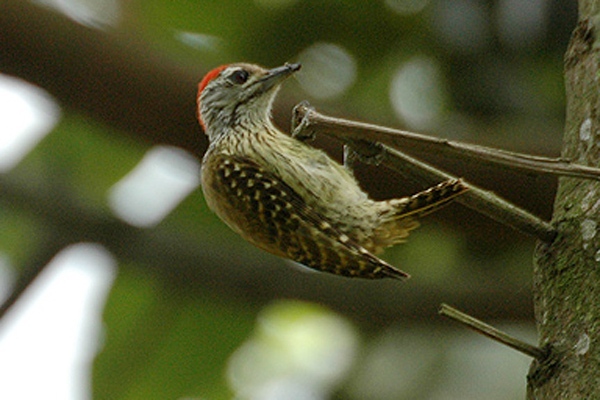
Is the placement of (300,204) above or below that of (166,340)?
above

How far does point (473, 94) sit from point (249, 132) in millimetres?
2623

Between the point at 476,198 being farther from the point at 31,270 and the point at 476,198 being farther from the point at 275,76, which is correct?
the point at 31,270

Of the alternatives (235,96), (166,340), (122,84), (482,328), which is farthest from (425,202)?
(166,340)

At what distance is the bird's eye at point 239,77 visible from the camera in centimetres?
482

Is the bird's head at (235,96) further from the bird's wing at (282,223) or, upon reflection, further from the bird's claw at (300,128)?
the bird's claw at (300,128)

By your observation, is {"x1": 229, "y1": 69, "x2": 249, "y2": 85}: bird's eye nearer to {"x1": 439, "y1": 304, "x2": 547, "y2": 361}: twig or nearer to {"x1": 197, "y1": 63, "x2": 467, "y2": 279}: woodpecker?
{"x1": 197, "y1": 63, "x2": 467, "y2": 279}: woodpecker

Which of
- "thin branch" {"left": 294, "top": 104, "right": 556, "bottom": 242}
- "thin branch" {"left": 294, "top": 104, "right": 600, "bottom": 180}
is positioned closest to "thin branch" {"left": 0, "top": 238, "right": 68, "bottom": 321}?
"thin branch" {"left": 294, "top": 104, "right": 556, "bottom": 242}

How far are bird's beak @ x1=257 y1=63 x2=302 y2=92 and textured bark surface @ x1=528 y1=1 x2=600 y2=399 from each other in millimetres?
1742

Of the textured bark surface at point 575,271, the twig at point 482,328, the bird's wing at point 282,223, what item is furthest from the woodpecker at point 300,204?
the twig at point 482,328

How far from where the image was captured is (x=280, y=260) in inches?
225

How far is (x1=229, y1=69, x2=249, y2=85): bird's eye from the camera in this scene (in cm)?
482

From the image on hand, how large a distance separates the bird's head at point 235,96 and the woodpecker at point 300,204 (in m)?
0.05

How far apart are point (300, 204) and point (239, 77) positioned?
1.05 meters

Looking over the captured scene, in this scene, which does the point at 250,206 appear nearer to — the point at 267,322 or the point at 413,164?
the point at 413,164
